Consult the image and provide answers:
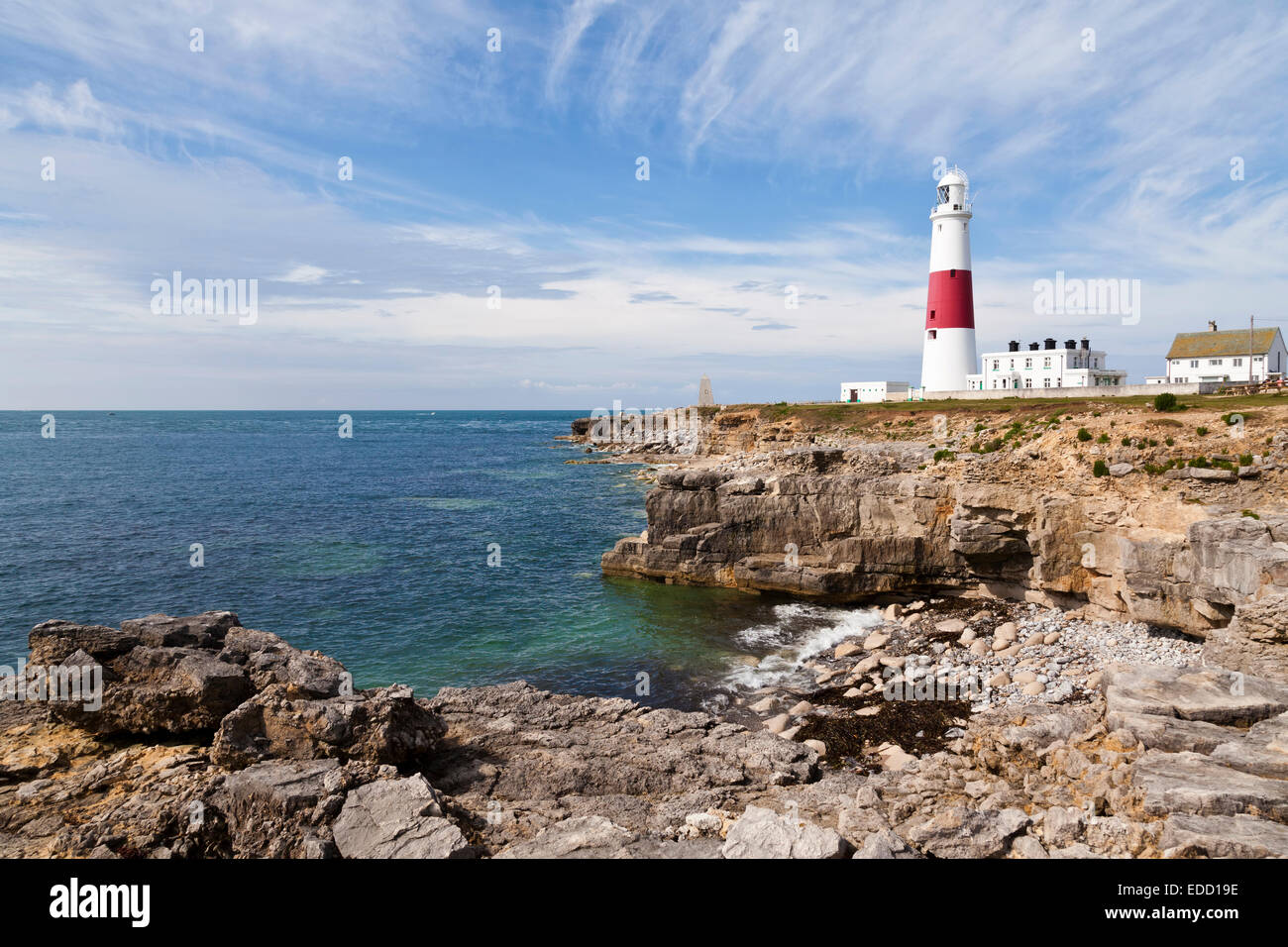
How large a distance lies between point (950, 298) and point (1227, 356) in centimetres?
3026

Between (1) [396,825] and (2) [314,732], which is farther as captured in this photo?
(2) [314,732]

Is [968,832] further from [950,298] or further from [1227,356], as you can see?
[1227,356]

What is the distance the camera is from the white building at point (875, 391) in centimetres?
6291

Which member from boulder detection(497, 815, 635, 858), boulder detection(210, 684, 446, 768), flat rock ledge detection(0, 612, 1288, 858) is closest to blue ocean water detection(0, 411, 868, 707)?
A: flat rock ledge detection(0, 612, 1288, 858)

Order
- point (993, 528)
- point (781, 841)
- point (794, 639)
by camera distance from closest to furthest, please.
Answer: point (781, 841) → point (794, 639) → point (993, 528)

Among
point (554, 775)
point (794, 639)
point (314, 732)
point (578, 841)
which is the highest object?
point (314, 732)

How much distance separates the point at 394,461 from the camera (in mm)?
99938

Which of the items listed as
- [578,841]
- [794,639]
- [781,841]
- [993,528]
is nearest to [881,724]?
[794,639]

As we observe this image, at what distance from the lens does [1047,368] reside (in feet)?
204

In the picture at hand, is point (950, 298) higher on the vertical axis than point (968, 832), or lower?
higher

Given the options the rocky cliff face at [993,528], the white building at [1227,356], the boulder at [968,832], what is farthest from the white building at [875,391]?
the boulder at [968,832]

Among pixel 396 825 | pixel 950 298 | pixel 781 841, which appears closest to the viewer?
pixel 781 841

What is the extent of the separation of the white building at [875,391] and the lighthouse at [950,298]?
8.16m
